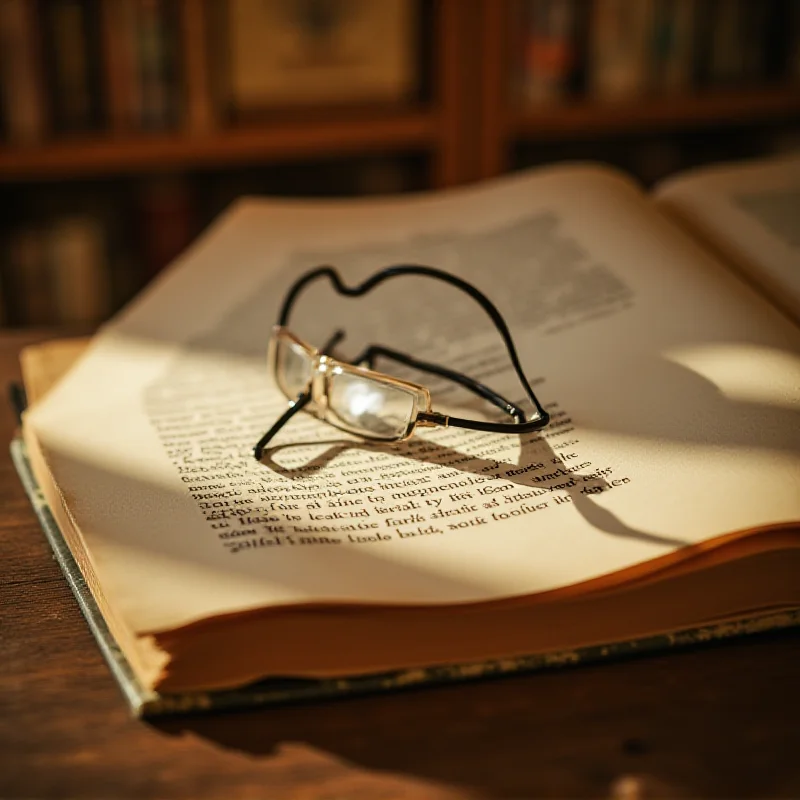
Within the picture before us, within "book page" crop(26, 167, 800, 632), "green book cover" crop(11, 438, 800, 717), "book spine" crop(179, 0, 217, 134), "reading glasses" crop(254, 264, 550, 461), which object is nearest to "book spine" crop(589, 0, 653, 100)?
"book spine" crop(179, 0, 217, 134)

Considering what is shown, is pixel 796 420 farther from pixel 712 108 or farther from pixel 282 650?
pixel 712 108

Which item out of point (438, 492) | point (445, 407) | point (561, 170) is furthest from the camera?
point (561, 170)

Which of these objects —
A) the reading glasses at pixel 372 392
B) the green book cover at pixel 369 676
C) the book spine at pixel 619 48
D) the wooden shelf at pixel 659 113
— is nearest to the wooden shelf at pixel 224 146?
the wooden shelf at pixel 659 113

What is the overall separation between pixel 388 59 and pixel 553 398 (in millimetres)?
1033

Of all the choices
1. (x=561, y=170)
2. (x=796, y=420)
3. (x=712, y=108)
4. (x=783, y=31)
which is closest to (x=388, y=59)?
(x=712, y=108)

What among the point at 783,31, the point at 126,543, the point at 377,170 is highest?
the point at 783,31

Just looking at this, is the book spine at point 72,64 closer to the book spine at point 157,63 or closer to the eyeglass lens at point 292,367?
the book spine at point 157,63

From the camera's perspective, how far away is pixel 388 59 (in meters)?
1.38

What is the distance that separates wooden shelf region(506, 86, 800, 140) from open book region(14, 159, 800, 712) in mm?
750

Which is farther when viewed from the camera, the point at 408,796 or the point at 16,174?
the point at 16,174

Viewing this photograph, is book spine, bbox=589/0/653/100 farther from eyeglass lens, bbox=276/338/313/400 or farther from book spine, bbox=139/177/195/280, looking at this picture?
eyeglass lens, bbox=276/338/313/400

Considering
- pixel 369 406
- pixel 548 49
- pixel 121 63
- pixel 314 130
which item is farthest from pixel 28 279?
pixel 369 406

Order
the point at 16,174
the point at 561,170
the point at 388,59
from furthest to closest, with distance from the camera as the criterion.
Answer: the point at 388,59
the point at 16,174
the point at 561,170

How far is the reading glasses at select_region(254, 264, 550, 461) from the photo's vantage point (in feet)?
1.49
